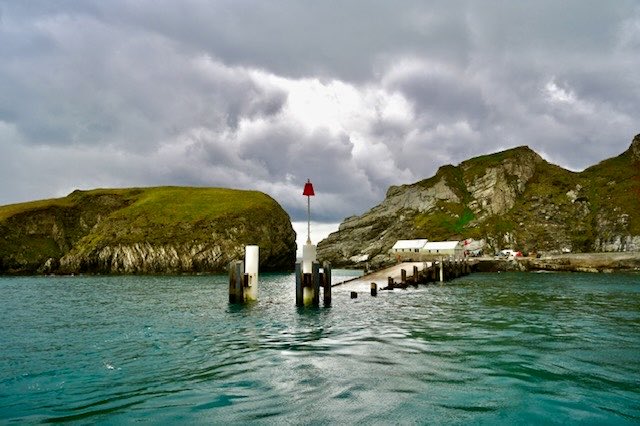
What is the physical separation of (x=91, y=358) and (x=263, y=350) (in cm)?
583

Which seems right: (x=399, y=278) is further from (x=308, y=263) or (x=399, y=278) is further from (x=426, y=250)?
(x=426, y=250)

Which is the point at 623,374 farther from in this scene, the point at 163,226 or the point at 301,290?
the point at 163,226

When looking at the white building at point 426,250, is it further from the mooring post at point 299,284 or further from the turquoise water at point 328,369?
the turquoise water at point 328,369

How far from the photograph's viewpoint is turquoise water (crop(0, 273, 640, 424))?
8758mm

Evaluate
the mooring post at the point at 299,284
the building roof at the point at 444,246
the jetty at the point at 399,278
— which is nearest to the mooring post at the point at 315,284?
the mooring post at the point at 299,284

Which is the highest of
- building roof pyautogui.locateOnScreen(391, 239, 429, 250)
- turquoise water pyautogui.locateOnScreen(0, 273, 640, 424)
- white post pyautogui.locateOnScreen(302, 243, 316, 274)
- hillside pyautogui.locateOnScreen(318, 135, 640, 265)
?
hillside pyautogui.locateOnScreen(318, 135, 640, 265)

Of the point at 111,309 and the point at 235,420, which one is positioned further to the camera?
the point at 111,309

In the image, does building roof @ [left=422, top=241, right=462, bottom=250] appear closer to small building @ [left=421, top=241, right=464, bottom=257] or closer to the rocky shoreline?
small building @ [left=421, top=241, right=464, bottom=257]

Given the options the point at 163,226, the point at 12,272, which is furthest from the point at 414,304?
the point at 12,272

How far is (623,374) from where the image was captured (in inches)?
457

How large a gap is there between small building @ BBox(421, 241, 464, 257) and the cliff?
144ft

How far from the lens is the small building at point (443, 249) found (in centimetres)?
13062

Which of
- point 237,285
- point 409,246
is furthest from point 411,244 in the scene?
point 237,285

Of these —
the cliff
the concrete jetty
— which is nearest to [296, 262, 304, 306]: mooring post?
the concrete jetty
